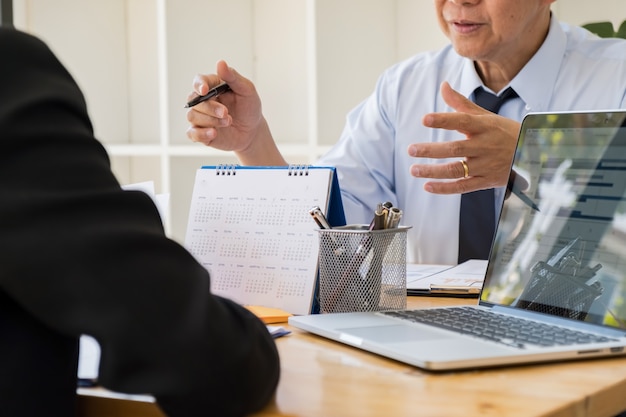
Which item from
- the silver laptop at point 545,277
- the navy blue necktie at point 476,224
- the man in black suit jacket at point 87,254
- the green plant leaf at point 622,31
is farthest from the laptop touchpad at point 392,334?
the green plant leaf at point 622,31

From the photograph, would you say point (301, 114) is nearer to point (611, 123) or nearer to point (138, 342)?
point (611, 123)

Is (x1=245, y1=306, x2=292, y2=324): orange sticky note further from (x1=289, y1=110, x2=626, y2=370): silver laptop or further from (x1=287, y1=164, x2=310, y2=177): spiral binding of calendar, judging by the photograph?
(x1=287, y1=164, x2=310, y2=177): spiral binding of calendar

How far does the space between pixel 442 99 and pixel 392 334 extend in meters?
1.18

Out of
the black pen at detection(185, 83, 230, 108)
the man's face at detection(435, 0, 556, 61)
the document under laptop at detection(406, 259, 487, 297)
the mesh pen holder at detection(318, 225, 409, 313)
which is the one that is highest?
the man's face at detection(435, 0, 556, 61)

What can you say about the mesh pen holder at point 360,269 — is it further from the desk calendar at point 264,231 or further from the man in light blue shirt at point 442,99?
the man in light blue shirt at point 442,99

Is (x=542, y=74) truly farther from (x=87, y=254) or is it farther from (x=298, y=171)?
(x=87, y=254)

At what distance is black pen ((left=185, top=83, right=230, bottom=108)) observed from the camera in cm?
152

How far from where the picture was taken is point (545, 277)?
3.61 ft

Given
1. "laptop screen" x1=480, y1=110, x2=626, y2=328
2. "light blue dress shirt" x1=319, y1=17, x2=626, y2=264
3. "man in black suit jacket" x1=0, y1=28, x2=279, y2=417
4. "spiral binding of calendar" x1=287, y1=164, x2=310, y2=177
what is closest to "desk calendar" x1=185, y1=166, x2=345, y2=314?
"spiral binding of calendar" x1=287, y1=164, x2=310, y2=177

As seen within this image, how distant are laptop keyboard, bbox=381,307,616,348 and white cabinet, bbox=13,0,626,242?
1.81 metres

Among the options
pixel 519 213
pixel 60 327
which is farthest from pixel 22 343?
pixel 519 213

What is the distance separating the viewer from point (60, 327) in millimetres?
657

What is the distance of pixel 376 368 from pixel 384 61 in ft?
7.46

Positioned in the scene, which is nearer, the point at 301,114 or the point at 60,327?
the point at 60,327
